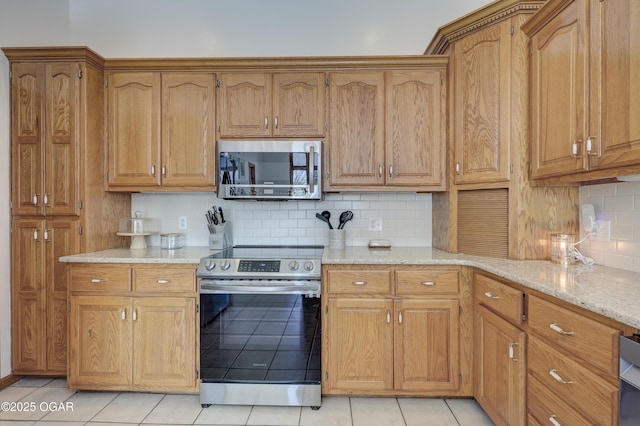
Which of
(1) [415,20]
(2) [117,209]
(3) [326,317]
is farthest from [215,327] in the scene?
(1) [415,20]

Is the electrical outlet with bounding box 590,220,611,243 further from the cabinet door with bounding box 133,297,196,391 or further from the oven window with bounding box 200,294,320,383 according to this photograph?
the cabinet door with bounding box 133,297,196,391

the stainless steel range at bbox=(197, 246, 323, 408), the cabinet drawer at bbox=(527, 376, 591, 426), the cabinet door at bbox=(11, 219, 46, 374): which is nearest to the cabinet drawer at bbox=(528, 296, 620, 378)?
the cabinet drawer at bbox=(527, 376, 591, 426)

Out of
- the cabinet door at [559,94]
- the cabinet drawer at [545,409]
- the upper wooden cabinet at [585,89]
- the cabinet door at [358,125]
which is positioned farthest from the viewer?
the cabinet door at [358,125]

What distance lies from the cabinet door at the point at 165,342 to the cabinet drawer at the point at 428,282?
4.29 ft

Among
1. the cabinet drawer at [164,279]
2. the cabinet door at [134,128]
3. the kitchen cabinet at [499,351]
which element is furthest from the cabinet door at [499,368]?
the cabinet door at [134,128]

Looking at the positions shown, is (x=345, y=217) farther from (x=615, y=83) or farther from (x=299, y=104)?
(x=615, y=83)

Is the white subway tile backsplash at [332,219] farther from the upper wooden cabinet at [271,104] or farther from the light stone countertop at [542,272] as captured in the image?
the upper wooden cabinet at [271,104]

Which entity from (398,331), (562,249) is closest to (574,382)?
(562,249)

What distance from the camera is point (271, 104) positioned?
103 inches

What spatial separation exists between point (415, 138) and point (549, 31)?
0.95 metres

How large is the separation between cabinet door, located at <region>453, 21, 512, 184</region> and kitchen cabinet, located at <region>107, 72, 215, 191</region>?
5.73ft

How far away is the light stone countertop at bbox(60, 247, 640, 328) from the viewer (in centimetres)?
119

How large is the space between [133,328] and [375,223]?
1.89 metres

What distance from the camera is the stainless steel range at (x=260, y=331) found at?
2184mm
